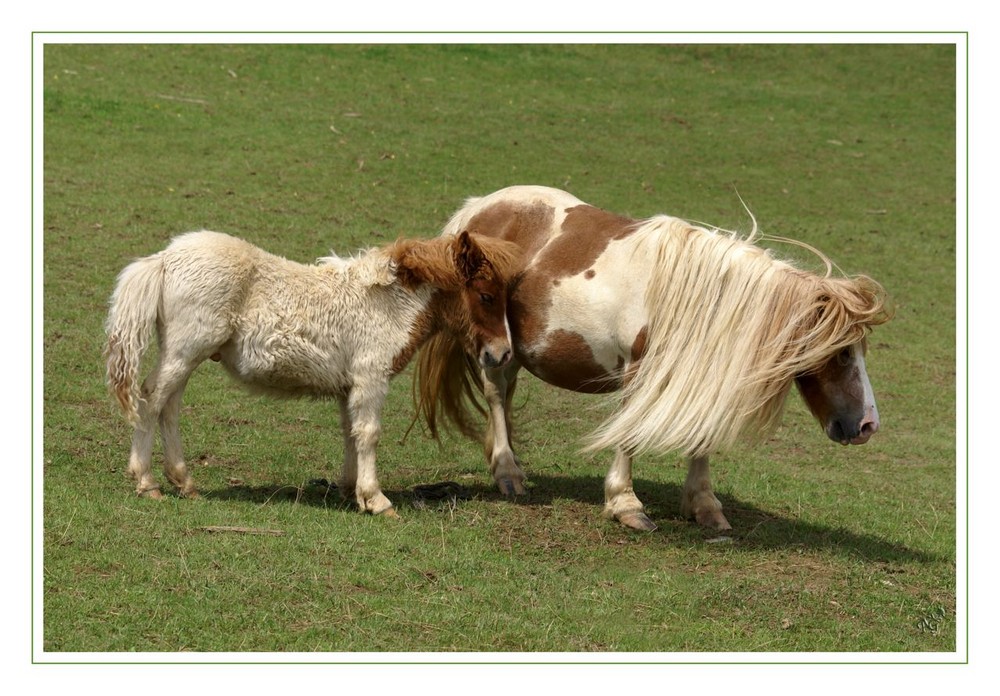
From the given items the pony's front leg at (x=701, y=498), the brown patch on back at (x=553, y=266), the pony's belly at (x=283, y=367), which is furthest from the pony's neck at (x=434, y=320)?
the pony's front leg at (x=701, y=498)

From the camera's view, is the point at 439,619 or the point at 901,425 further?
the point at 901,425

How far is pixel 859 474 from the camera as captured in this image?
404 inches

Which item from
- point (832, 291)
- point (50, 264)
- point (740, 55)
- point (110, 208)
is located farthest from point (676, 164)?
point (832, 291)

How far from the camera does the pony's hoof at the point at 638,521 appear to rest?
7.58 meters

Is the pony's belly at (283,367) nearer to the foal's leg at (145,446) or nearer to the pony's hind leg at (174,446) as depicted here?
the pony's hind leg at (174,446)

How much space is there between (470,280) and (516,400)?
389 centimetres

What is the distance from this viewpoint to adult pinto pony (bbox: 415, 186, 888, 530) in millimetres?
6992

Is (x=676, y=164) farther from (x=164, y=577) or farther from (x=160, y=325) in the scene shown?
(x=164, y=577)

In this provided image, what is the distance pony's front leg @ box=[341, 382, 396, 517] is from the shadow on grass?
0.19 meters

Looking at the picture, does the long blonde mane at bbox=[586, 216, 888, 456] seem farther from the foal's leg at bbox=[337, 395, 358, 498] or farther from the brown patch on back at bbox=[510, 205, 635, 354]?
the foal's leg at bbox=[337, 395, 358, 498]

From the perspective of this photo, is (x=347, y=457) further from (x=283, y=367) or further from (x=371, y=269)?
(x=371, y=269)

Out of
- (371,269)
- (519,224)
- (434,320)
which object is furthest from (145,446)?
(519,224)

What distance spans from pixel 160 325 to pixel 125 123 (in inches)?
441

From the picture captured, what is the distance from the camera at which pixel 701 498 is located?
7.95 m
